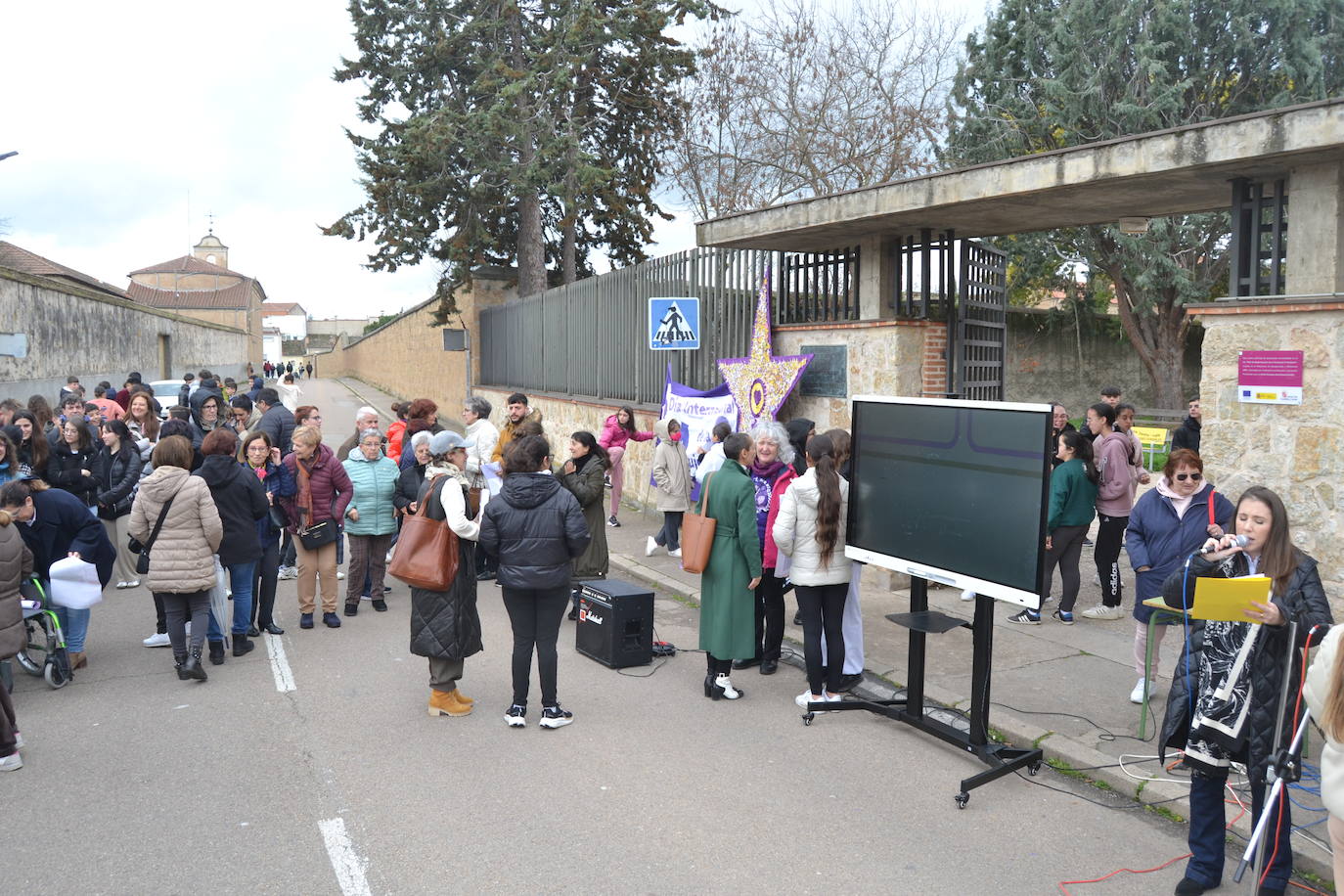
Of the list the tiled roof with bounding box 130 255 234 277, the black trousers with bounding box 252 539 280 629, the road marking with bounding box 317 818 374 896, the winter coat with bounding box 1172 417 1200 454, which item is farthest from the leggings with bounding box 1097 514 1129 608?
the tiled roof with bounding box 130 255 234 277

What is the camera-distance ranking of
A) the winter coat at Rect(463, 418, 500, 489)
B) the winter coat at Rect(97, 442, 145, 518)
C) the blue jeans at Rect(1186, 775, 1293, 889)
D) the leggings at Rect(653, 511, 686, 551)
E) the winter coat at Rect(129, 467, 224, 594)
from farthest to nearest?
the leggings at Rect(653, 511, 686, 551)
the winter coat at Rect(463, 418, 500, 489)
the winter coat at Rect(97, 442, 145, 518)
the winter coat at Rect(129, 467, 224, 594)
the blue jeans at Rect(1186, 775, 1293, 889)

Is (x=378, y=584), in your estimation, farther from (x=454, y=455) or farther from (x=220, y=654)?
(x=454, y=455)

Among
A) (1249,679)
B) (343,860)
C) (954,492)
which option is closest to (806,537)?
(954,492)

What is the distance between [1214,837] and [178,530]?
6.46 metres

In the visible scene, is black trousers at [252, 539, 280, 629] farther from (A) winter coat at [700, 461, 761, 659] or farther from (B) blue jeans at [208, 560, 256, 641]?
(A) winter coat at [700, 461, 761, 659]

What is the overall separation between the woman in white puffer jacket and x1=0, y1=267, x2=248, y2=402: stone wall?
17.4 metres

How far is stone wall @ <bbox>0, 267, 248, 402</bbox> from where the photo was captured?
19.8 meters

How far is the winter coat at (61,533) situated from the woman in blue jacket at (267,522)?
3.86ft

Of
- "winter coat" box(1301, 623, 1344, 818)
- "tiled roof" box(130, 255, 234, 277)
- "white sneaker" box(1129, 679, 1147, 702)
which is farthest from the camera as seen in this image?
"tiled roof" box(130, 255, 234, 277)

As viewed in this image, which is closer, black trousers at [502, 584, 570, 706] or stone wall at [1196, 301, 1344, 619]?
black trousers at [502, 584, 570, 706]

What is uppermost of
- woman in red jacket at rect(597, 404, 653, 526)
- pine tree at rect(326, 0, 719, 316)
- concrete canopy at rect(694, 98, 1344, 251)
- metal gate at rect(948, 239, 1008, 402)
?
pine tree at rect(326, 0, 719, 316)

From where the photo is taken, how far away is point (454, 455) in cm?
680

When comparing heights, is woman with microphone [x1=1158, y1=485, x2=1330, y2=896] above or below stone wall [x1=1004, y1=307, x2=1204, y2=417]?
below

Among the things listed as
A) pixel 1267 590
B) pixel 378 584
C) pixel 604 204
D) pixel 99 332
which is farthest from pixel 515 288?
pixel 1267 590
